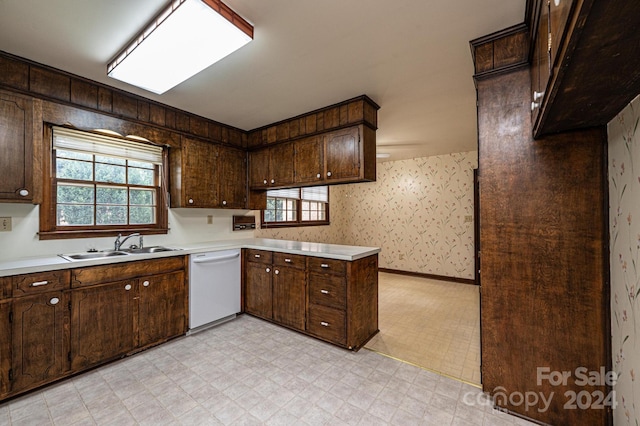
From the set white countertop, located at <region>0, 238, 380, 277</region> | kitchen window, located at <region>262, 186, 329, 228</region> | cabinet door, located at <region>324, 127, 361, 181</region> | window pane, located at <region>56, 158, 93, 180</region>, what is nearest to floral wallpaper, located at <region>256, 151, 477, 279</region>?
kitchen window, located at <region>262, 186, 329, 228</region>

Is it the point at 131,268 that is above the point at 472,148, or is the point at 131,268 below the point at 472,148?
below

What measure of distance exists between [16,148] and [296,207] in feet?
11.6

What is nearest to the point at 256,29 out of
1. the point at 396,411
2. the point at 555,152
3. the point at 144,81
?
the point at 144,81

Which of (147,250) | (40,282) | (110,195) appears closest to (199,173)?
(110,195)

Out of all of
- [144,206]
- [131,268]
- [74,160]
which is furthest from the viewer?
[144,206]

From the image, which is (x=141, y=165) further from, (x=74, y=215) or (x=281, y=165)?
(x=281, y=165)

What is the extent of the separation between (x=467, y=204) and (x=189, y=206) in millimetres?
4591

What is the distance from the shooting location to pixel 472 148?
461 cm

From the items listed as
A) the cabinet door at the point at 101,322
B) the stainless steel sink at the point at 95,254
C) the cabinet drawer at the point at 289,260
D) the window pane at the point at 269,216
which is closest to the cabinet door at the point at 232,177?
the window pane at the point at 269,216

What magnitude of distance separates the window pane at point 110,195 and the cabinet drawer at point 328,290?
7.29 feet

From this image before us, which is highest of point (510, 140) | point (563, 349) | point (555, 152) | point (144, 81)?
point (144, 81)

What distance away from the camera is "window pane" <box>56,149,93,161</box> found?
246cm

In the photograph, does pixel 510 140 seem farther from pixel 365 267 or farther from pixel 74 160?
pixel 74 160

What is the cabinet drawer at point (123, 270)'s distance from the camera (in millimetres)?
2129
